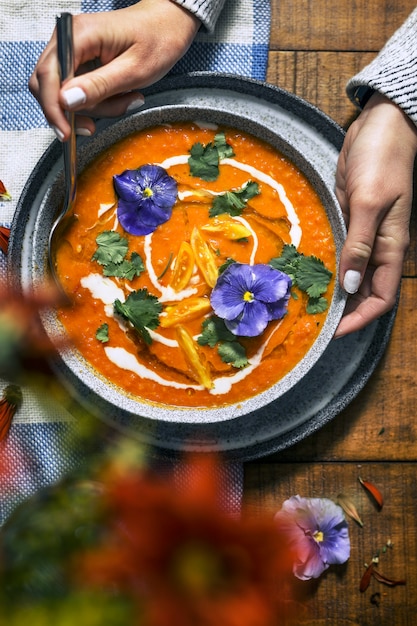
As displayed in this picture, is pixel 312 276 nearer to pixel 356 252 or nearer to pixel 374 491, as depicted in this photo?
pixel 356 252

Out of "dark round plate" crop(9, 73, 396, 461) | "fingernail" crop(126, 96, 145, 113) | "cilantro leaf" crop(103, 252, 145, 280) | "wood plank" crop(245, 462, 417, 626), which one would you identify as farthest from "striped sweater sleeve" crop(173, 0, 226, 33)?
"wood plank" crop(245, 462, 417, 626)

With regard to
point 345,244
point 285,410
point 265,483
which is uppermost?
point 345,244

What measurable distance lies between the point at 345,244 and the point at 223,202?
0.95ft

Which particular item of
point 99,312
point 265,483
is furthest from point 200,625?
point 99,312

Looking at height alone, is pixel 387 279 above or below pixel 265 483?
above

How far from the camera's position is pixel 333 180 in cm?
165

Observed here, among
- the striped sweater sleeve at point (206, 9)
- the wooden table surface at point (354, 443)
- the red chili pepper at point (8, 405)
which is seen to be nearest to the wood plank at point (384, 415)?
the wooden table surface at point (354, 443)

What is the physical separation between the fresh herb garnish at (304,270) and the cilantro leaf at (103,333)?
0.40m

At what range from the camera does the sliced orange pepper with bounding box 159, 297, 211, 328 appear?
5.02 feet

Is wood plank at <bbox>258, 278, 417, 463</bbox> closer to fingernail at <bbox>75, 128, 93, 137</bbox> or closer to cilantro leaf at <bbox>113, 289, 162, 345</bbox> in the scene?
cilantro leaf at <bbox>113, 289, 162, 345</bbox>

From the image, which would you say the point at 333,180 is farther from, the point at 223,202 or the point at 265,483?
the point at 265,483

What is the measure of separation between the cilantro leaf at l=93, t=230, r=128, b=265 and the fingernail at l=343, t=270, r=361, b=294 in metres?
0.50

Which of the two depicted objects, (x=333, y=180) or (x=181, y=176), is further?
(x=333, y=180)

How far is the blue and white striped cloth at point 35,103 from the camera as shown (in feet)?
5.48
